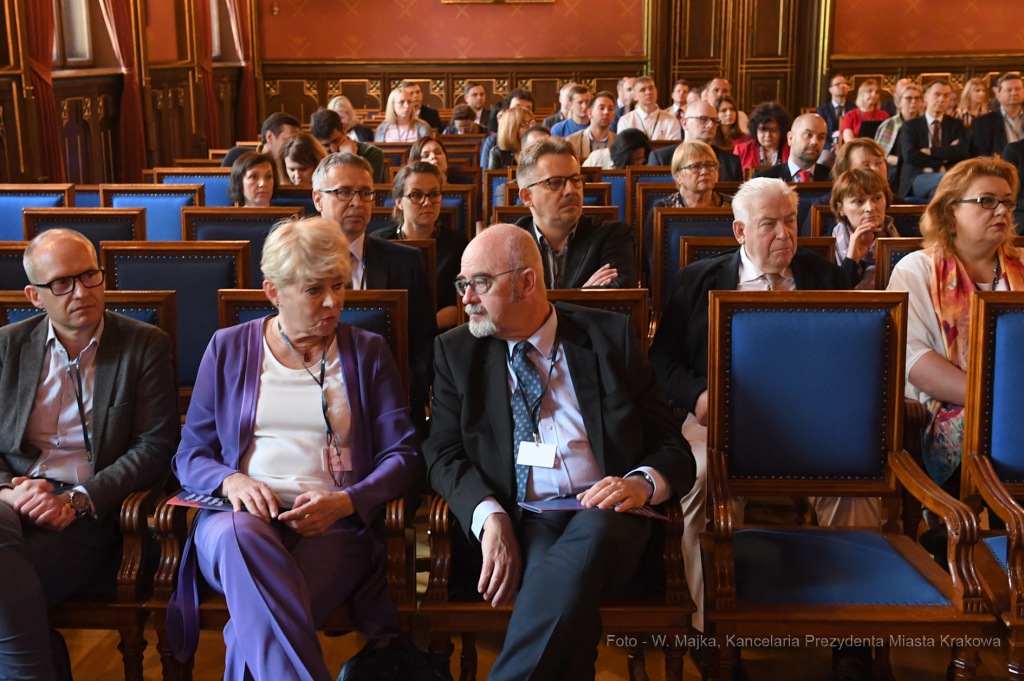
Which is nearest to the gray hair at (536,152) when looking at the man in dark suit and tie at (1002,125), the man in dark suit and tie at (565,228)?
the man in dark suit and tie at (565,228)

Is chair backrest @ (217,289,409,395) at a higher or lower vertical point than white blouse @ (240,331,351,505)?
higher

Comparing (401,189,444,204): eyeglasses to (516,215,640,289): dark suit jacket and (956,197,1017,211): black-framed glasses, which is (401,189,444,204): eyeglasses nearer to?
(516,215,640,289): dark suit jacket

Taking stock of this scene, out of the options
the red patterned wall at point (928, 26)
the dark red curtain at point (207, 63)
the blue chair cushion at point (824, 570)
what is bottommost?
the blue chair cushion at point (824, 570)

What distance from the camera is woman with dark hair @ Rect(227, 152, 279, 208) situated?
13.2 ft

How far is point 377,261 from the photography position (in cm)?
287

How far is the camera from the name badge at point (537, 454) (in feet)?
6.43

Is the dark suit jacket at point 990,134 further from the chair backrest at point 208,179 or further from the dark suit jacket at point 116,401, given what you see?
the dark suit jacket at point 116,401

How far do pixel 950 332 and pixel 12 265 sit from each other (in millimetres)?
2928

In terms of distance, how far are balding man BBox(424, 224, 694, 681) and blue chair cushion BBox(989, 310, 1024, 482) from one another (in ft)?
2.25

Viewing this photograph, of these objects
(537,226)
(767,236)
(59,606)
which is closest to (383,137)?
(537,226)

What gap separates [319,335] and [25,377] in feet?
2.23

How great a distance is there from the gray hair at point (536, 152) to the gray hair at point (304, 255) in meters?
1.10

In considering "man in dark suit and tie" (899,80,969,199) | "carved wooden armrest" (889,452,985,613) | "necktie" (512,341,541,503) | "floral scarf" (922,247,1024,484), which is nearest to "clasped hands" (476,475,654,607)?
"necktie" (512,341,541,503)

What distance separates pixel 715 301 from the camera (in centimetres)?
209
